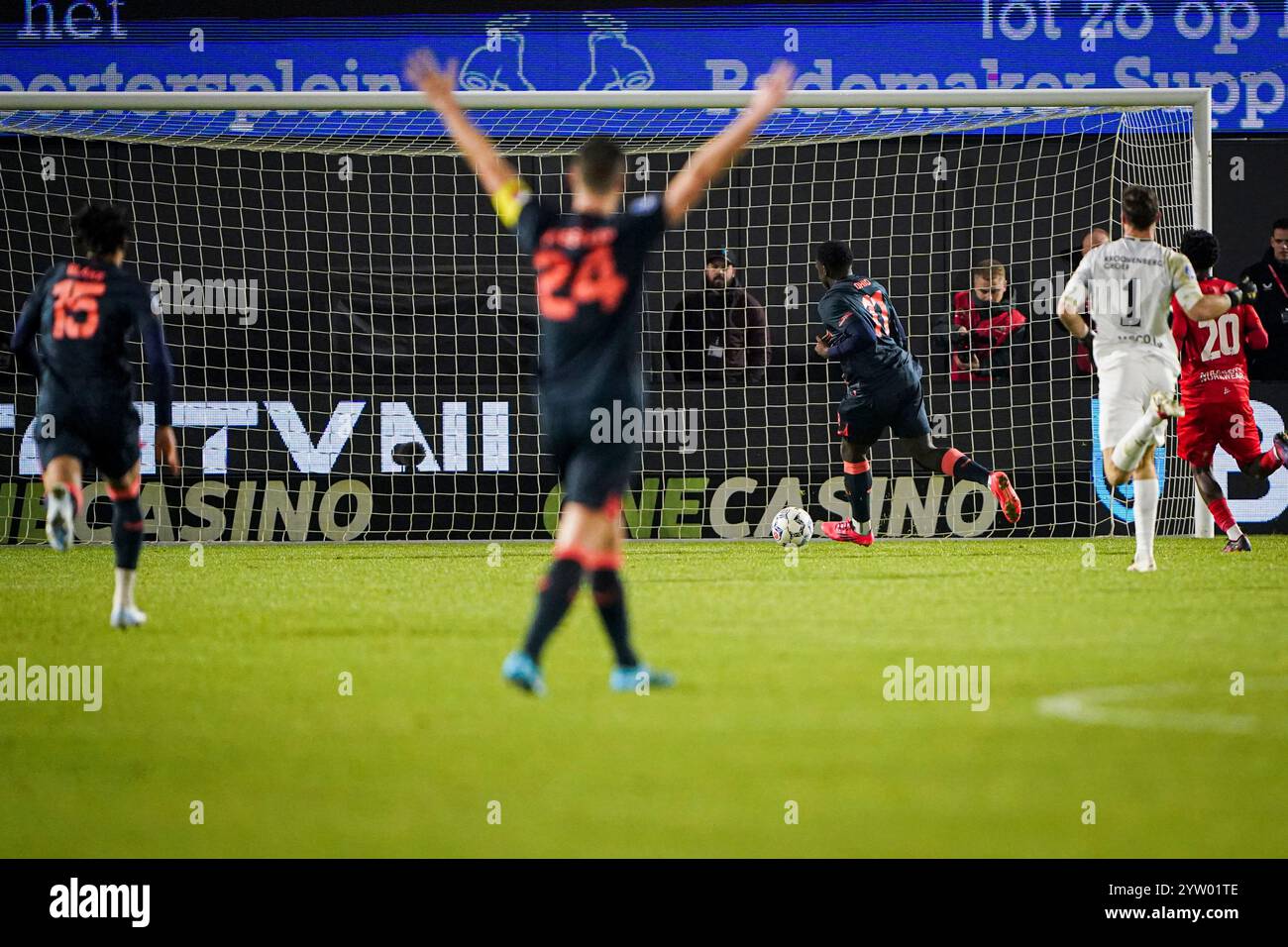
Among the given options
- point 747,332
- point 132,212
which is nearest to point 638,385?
point 747,332

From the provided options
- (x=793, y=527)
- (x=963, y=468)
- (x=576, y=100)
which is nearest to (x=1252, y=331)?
(x=963, y=468)

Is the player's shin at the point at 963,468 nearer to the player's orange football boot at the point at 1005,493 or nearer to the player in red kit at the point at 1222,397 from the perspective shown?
the player's orange football boot at the point at 1005,493

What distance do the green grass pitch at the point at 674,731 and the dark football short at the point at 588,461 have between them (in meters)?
0.62

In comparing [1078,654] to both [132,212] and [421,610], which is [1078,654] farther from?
[132,212]

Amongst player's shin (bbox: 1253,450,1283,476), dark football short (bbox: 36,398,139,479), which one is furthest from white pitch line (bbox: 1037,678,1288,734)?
player's shin (bbox: 1253,450,1283,476)

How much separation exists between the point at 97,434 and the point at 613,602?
2803 millimetres

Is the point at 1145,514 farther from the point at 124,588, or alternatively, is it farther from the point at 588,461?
the point at 124,588

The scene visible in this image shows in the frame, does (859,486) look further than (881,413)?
Yes

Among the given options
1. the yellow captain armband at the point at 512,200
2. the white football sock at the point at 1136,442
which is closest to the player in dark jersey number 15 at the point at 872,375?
the white football sock at the point at 1136,442

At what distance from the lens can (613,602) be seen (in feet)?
16.0

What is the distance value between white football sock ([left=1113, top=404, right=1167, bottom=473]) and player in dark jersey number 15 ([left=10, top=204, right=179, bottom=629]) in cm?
483

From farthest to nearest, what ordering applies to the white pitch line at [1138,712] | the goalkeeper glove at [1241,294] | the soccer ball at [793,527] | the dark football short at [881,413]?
the soccer ball at [793,527] < the dark football short at [881,413] < the goalkeeper glove at [1241,294] < the white pitch line at [1138,712]

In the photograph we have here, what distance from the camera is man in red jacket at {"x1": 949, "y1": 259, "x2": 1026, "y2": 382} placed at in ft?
38.6

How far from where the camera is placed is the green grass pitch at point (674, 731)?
3.45 m
